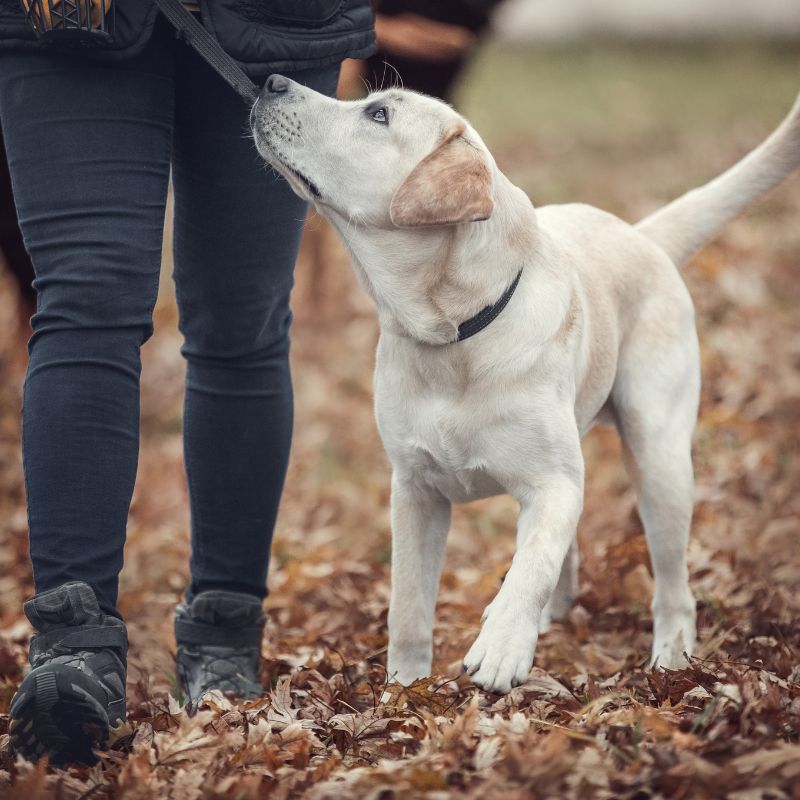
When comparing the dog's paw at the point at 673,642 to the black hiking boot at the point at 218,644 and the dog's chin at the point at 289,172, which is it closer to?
the black hiking boot at the point at 218,644

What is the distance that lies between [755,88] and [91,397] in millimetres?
13206

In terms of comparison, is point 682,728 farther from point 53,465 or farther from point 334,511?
point 334,511

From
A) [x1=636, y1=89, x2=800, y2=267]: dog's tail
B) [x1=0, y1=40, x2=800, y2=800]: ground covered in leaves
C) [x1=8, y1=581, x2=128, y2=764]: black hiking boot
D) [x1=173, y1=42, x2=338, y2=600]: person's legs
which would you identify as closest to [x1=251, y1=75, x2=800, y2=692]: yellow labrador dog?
[x1=173, y1=42, x2=338, y2=600]: person's legs

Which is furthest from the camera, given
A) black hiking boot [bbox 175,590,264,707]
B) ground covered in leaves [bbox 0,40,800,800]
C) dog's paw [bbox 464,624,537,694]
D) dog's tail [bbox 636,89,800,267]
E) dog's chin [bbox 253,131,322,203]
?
dog's tail [bbox 636,89,800,267]

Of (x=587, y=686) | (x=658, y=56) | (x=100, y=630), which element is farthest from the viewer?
(x=658, y=56)

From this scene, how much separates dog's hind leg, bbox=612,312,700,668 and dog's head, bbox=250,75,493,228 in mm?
864

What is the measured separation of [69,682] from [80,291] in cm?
81

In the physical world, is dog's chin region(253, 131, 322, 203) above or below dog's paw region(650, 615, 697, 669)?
above

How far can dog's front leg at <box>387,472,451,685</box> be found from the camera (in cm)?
290

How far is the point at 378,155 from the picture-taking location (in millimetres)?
2848

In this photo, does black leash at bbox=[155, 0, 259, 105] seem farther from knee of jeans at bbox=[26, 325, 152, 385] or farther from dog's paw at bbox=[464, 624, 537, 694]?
dog's paw at bbox=[464, 624, 537, 694]

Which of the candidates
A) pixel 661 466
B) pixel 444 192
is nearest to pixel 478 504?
pixel 661 466

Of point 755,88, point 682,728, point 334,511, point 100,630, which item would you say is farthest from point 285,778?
point 755,88

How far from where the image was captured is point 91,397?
2324 mm
